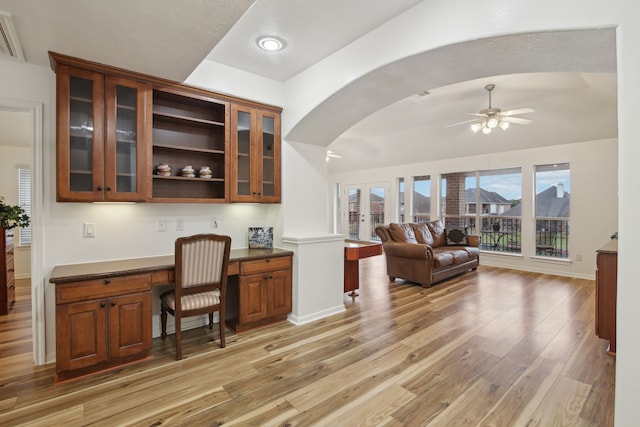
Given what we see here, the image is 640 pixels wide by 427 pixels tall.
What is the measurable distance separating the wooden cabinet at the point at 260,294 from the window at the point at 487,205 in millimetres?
4974

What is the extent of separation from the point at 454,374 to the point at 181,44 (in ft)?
10.8

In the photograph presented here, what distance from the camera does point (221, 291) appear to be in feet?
9.45

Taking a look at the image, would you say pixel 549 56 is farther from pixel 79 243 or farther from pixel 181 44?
pixel 79 243

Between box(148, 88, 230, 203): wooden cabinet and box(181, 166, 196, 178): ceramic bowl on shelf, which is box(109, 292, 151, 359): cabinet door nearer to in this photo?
box(148, 88, 230, 203): wooden cabinet

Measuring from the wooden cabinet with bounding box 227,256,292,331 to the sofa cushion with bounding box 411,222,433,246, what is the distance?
11.0 feet

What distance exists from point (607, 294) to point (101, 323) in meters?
4.39

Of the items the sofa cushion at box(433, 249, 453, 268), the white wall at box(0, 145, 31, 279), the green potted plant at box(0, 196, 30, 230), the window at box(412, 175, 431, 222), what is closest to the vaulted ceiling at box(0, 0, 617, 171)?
the green potted plant at box(0, 196, 30, 230)

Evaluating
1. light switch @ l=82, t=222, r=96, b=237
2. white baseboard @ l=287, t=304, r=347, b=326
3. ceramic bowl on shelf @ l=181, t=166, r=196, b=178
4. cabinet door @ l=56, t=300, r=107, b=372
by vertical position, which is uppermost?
ceramic bowl on shelf @ l=181, t=166, r=196, b=178

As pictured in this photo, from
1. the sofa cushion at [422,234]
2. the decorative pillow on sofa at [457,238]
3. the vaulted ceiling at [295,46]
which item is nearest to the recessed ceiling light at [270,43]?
the vaulted ceiling at [295,46]

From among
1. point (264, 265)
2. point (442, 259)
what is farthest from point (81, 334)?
point (442, 259)

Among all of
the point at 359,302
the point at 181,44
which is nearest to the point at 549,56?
the point at 181,44

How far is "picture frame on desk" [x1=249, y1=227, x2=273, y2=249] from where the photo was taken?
3.73 metres

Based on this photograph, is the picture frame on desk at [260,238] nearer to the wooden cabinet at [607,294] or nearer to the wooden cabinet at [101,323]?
the wooden cabinet at [101,323]

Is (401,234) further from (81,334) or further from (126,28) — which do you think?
(126,28)
